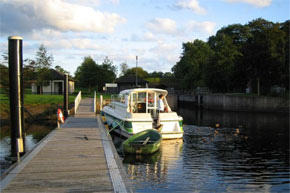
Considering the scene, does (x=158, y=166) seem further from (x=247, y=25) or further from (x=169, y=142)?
(x=247, y=25)

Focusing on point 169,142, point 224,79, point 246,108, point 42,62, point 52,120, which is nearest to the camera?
point 169,142

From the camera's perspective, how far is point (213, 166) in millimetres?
13758

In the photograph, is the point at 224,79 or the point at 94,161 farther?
the point at 224,79

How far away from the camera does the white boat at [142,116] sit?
1861 cm

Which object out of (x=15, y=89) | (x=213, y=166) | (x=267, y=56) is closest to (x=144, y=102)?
(x=213, y=166)

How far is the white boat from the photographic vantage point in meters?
18.6

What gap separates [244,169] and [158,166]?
3.81m

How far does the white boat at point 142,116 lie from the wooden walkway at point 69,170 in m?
4.15

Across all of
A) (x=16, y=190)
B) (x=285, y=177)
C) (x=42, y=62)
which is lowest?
(x=285, y=177)

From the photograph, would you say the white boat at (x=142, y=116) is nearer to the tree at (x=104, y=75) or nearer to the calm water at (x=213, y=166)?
the calm water at (x=213, y=166)

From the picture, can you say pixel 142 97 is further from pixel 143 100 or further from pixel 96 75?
pixel 96 75

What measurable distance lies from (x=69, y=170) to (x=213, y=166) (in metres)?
7.02

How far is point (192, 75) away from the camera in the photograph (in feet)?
277

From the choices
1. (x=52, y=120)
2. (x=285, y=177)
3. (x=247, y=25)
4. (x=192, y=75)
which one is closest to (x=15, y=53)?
(x=285, y=177)
